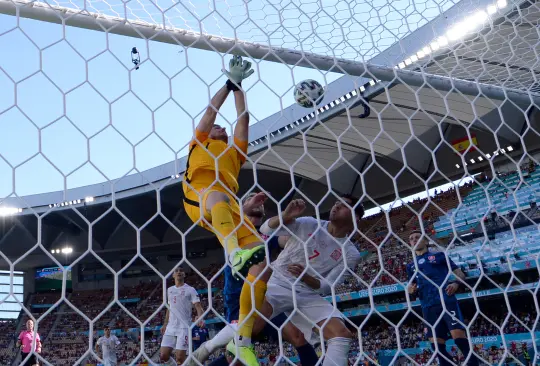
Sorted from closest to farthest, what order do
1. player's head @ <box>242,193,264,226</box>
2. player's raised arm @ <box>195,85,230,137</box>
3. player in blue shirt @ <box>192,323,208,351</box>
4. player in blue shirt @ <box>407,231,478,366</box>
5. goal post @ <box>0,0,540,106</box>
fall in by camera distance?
goal post @ <box>0,0,540,106</box> < player's raised arm @ <box>195,85,230,137</box> < player's head @ <box>242,193,264,226</box> < player in blue shirt @ <box>407,231,478,366</box> < player in blue shirt @ <box>192,323,208,351</box>

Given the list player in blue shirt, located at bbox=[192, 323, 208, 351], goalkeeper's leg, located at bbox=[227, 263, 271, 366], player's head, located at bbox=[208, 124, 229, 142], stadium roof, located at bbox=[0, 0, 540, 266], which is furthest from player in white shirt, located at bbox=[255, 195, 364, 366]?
player in blue shirt, located at bbox=[192, 323, 208, 351]

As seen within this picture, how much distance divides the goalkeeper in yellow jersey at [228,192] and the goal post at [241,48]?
12 cm

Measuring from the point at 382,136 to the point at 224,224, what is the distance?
11304 millimetres

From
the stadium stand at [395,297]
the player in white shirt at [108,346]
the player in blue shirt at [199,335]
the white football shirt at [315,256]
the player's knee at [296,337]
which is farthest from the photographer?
the player in white shirt at [108,346]

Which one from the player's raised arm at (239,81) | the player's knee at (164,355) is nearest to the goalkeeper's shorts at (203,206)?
the player's raised arm at (239,81)

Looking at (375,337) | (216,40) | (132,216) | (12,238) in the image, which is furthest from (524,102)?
(12,238)

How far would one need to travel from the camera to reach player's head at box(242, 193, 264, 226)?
241 cm

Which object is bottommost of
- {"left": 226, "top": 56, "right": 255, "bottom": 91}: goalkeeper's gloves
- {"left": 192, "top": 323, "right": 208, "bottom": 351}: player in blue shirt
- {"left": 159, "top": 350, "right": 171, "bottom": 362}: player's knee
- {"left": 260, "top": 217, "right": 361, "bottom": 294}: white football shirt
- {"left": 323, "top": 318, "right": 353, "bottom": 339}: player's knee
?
{"left": 323, "top": 318, "right": 353, "bottom": 339}: player's knee

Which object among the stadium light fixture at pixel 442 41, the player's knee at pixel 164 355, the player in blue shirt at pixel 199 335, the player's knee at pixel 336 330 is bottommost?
the player's knee at pixel 336 330

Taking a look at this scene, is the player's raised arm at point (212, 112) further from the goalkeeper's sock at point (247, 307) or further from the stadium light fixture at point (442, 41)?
the stadium light fixture at point (442, 41)

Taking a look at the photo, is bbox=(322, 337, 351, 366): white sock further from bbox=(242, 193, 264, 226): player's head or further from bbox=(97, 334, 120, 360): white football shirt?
bbox=(97, 334, 120, 360): white football shirt

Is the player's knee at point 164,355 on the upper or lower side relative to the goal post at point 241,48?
lower

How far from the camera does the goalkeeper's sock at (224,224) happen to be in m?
2.11

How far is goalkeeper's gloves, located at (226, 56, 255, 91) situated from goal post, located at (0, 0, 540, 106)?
4 centimetres
